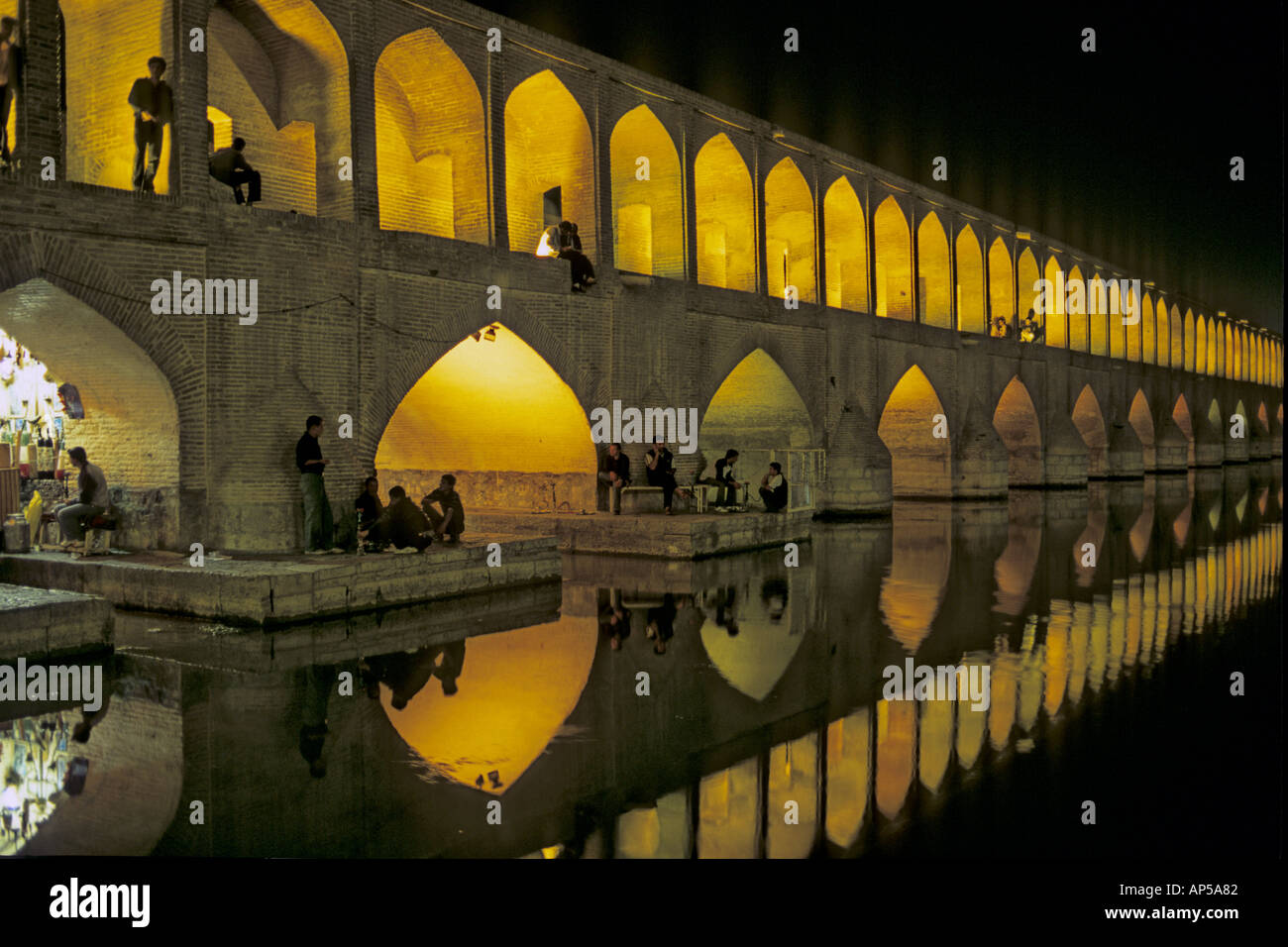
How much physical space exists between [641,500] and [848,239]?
30.0 ft

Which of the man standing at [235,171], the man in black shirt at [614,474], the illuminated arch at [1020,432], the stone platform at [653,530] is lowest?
the stone platform at [653,530]

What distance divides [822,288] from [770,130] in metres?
2.79

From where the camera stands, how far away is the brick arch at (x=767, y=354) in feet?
48.9

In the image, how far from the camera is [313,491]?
8.84 metres

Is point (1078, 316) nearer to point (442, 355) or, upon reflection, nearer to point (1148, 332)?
point (1148, 332)

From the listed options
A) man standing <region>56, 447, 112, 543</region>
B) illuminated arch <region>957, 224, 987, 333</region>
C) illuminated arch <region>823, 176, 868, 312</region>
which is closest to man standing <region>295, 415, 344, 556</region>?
man standing <region>56, 447, 112, 543</region>

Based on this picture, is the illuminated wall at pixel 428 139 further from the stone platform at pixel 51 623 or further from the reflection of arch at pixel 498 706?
the stone platform at pixel 51 623

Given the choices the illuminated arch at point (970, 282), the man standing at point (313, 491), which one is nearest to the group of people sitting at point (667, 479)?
the man standing at point (313, 491)

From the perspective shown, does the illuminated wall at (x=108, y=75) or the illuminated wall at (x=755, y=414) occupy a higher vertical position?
the illuminated wall at (x=108, y=75)

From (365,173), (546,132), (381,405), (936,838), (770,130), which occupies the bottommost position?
(936,838)

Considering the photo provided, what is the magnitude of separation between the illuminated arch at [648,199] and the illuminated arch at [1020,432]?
12.1 meters
